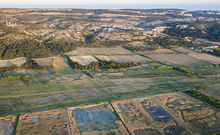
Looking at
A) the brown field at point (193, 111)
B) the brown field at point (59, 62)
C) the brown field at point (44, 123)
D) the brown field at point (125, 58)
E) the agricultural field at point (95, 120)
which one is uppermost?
the brown field at point (59, 62)

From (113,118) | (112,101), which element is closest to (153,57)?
(112,101)

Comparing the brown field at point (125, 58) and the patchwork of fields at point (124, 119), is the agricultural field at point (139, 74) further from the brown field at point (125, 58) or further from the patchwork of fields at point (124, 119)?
the patchwork of fields at point (124, 119)

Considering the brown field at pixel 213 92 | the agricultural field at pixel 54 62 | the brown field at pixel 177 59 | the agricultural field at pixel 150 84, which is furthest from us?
the brown field at pixel 177 59

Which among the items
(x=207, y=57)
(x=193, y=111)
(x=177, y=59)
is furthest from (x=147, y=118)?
(x=207, y=57)

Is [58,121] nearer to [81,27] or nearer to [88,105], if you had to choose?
[88,105]

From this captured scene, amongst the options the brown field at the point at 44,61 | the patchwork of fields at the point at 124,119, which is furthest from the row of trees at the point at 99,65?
the patchwork of fields at the point at 124,119

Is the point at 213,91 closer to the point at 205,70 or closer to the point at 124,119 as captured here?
the point at 205,70

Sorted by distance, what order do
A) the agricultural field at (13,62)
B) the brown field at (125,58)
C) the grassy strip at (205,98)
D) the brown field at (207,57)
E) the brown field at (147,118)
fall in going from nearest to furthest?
the brown field at (147,118) → the grassy strip at (205,98) → the agricultural field at (13,62) → the brown field at (125,58) → the brown field at (207,57)
